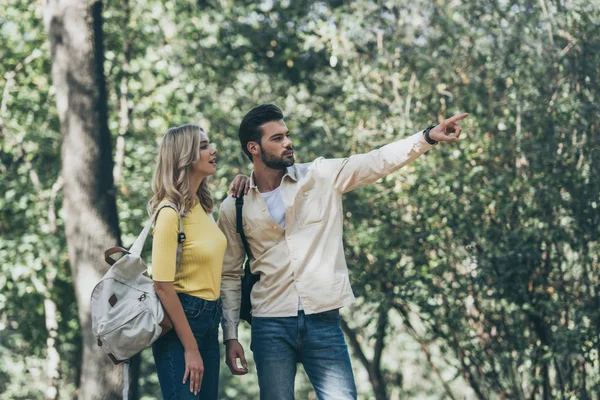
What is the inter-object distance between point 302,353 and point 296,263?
0.43 m

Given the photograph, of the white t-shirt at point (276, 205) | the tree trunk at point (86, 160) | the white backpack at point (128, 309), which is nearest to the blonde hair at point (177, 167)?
the white backpack at point (128, 309)

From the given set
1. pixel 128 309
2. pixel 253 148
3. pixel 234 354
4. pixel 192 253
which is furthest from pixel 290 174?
pixel 128 309

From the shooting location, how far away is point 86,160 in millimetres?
6797

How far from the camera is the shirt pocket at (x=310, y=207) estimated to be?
397 centimetres

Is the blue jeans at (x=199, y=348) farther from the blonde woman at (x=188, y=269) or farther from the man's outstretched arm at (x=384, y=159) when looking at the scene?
the man's outstretched arm at (x=384, y=159)

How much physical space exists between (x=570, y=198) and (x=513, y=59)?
4.44 ft

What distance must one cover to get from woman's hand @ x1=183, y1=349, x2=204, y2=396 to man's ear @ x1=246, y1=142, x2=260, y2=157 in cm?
104

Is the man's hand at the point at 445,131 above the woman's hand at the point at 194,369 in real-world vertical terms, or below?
above

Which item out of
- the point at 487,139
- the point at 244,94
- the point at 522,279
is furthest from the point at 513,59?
the point at 244,94

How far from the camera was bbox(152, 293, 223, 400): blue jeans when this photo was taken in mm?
3619

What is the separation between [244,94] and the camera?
30.9 feet

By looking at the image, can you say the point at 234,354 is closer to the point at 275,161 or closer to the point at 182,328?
the point at 182,328

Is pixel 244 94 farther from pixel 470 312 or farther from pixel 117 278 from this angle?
pixel 117 278

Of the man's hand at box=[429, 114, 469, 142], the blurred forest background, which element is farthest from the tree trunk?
the man's hand at box=[429, 114, 469, 142]
